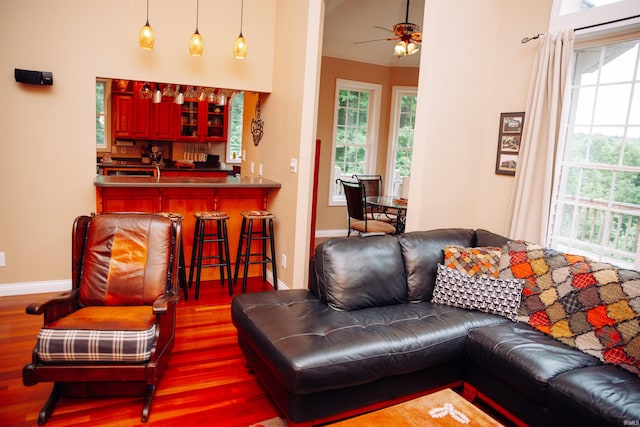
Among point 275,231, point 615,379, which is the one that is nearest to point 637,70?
point 615,379

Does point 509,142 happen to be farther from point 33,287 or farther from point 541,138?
point 33,287

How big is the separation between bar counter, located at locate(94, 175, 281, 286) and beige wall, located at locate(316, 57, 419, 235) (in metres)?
2.66

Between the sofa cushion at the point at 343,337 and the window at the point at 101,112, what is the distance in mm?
5890

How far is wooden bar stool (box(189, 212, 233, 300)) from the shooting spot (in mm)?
4301

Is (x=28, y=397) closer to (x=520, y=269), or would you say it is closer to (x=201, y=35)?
(x=520, y=269)

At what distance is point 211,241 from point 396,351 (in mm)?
2432

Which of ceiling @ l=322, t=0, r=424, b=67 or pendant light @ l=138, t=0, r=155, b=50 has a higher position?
ceiling @ l=322, t=0, r=424, b=67

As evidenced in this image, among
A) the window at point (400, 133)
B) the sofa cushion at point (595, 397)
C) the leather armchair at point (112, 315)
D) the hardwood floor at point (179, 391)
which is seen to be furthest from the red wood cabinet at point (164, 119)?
the sofa cushion at point (595, 397)

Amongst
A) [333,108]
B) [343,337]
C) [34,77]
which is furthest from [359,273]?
[333,108]

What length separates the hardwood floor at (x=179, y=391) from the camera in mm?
2424

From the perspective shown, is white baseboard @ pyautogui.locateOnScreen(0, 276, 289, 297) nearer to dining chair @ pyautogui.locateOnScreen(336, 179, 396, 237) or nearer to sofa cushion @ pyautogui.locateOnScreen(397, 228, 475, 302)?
sofa cushion @ pyautogui.locateOnScreen(397, 228, 475, 302)

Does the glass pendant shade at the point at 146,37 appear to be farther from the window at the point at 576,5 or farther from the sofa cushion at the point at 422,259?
the window at the point at 576,5

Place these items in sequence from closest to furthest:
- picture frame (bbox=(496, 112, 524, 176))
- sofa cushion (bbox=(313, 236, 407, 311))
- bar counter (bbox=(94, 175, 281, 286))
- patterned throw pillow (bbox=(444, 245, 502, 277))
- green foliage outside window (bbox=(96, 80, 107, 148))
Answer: sofa cushion (bbox=(313, 236, 407, 311))
patterned throw pillow (bbox=(444, 245, 502, 277))
picture frame (bbox=(496, 112, 524, 176))
bar counter (bbox=(94, 175, 281, 286))
green foliage outside window (bbox=(96, 80, 107, 148))

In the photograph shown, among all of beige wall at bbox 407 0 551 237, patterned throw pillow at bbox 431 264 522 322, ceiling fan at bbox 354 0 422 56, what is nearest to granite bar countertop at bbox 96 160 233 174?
ceiling fan at bbox 354 0 422 56
